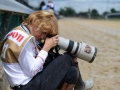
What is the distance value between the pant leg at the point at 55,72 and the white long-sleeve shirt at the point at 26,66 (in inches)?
5.6

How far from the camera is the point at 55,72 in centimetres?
278

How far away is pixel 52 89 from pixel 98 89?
1.45 m

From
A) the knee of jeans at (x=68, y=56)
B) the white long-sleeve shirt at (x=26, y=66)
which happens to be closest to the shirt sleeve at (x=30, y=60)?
the white long-sleeve shirt at (x=26, y=66)

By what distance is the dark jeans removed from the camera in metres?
2.65

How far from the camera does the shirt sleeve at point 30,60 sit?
247 centimetres

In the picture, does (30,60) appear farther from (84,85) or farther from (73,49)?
(84,85)

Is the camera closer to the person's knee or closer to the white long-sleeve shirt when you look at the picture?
the person's knee

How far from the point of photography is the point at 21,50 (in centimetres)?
244

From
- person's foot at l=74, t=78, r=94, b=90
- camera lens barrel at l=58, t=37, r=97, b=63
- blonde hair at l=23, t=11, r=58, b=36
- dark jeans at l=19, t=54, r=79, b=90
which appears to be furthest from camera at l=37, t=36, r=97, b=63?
person's foot at l=74, t=78, r=94, b=90

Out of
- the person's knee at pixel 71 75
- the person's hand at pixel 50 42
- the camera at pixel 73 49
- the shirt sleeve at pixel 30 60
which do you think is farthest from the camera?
the camera at pixel 73 49

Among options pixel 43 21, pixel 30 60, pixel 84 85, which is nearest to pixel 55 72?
pixel 30 60

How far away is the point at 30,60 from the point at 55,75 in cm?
39

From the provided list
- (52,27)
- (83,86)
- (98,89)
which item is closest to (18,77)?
(52,27)

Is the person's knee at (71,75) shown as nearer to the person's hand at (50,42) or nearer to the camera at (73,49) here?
the camera at (73,49)
